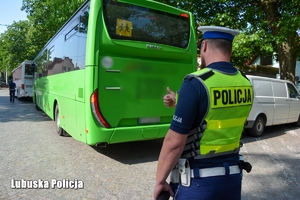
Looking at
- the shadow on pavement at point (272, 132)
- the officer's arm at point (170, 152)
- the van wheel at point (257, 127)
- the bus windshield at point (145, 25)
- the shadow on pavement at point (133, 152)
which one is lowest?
the shadow on pavement at point (272, 132)

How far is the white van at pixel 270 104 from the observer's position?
789cm

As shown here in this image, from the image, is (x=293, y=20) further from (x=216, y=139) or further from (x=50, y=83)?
(x=216, y=139)

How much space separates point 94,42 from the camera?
15.2 ft

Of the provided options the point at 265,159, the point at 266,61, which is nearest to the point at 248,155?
the point at 265,159

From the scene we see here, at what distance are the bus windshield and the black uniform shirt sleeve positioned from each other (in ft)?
11.6

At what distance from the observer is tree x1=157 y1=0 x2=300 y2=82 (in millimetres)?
11023

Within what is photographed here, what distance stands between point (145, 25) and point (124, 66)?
100cm

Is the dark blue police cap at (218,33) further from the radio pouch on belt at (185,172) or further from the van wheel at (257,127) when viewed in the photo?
the van wheel at (257,127)

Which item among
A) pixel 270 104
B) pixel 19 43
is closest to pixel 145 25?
pixel 270 104

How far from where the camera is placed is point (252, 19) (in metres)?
12.0

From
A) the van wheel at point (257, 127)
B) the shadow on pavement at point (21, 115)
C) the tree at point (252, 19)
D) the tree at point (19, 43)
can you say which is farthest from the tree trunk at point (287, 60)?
the tree at point (19, 43)

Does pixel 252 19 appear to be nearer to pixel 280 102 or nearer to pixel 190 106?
pixel 280 102

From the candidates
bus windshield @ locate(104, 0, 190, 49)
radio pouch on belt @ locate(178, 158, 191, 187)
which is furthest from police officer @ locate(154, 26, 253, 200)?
bus windshield @ locate(104, 0, 190, 49)

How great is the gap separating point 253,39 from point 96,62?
8.26 m
